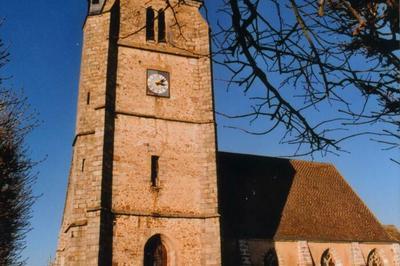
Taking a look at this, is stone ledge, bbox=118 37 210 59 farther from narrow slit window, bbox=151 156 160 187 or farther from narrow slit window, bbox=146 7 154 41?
narrow slit window, bbox=151 156 160 187

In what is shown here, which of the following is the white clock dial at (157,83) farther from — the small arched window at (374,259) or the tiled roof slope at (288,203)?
the small arched window at (374,259)

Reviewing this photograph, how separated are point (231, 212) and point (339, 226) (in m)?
5.97

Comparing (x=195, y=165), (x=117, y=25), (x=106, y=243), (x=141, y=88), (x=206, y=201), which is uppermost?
(x=117, y=25)

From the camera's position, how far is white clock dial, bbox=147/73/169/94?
1908 cm

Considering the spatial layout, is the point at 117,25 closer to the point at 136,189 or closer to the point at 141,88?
the point at 141,88

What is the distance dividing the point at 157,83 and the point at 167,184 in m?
4.52

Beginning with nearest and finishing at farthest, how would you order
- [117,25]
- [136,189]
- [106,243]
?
[106,243]
[136,189]
[117,25]

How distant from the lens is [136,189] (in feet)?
55.9

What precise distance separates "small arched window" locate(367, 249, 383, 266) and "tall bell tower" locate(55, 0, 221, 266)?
33.0 feet

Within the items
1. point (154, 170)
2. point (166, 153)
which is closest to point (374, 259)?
point (166, 153)

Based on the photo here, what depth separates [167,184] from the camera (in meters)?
17.6

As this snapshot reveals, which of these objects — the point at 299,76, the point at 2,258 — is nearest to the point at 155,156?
the point at 2,258

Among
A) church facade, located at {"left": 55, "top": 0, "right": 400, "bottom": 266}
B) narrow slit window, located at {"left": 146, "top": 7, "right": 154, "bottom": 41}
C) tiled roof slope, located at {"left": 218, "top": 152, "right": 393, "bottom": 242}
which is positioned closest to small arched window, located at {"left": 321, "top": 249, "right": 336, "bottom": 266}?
church facade, located at {"left": 55, "top": 0, "right": 400, "bottom": 266}

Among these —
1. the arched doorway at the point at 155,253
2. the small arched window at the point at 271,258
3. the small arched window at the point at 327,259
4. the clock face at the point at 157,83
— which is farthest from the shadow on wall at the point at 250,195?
the clock face at the point at 157,83
